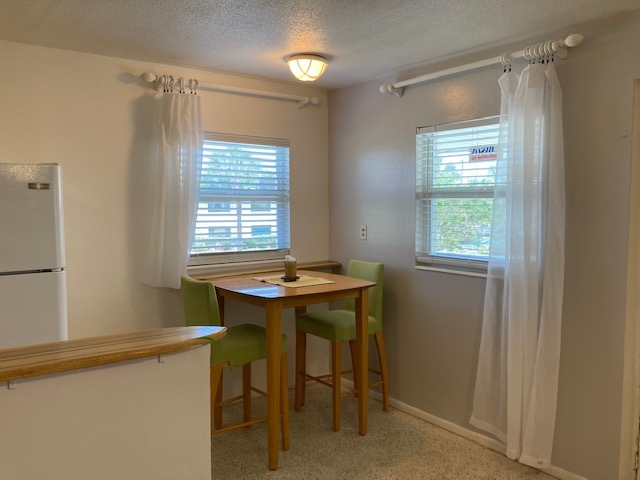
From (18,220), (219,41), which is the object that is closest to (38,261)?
(18,220)

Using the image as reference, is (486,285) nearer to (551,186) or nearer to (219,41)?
(551,186)

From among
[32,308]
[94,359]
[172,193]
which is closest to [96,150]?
[172,193]

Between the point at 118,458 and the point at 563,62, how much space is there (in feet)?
8.30

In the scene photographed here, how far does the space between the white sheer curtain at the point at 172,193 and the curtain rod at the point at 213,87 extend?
0.09m

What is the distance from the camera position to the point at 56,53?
284 cm

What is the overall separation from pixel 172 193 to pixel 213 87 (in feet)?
2.51

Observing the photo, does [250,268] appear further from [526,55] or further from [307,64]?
[526,55]

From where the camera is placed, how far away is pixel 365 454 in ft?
9.52

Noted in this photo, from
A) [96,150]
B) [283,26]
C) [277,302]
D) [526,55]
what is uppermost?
[283,26]

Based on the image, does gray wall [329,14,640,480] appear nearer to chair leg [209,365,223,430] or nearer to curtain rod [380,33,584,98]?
curtain rod [380,33,584,98]

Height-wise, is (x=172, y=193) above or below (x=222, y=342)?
above

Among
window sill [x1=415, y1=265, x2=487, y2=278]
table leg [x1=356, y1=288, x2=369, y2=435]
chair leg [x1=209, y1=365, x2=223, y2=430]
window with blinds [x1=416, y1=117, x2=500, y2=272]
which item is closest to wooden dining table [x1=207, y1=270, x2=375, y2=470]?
table leg [x1=356, y1=288, x2=369, y2=435]

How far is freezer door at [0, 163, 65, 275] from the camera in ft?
7.11

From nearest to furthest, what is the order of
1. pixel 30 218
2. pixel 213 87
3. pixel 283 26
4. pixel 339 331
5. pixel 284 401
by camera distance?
pixel 30 218 < pixel 283 26 < pixel 284 401 < pixel 339 331 < pixel 213 87
